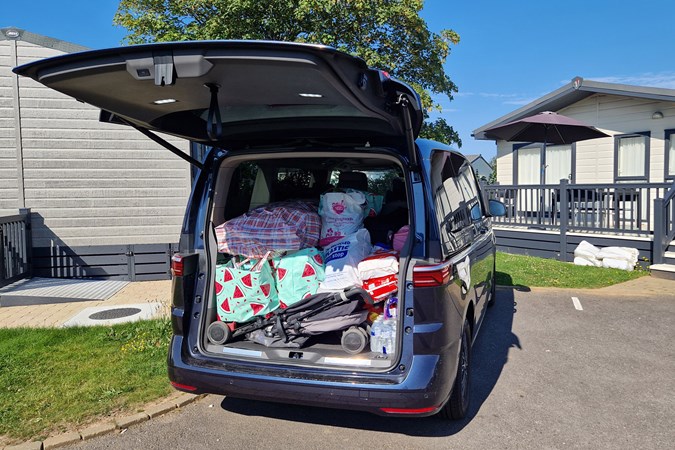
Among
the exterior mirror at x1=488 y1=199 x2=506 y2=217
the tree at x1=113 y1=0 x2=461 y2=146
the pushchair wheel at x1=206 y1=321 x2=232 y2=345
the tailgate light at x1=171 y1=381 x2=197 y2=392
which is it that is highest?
the tree at x1=113 y1=0 x2=461 y2=146

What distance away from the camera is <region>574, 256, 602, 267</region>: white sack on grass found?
354 inches

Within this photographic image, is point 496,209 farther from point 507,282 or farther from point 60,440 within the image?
point 60,440

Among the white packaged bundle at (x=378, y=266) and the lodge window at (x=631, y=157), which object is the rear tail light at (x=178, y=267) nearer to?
the white packaged bundle at (x=378, y=266)

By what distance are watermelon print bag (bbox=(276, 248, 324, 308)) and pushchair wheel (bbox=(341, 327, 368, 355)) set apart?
45 centimetres

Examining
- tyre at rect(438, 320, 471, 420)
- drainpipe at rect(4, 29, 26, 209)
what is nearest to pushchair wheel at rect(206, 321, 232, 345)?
tyre at rect(438, 320, 471, 420)

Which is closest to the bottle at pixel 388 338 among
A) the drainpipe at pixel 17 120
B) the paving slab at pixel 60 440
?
the paving slab at pixel 60 440

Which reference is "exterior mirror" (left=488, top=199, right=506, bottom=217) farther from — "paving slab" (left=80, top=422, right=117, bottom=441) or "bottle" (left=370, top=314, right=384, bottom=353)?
"paving slab" (left=80, top=422, right=117, bottom=441)

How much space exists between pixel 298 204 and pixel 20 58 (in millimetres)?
6350

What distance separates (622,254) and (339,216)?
271 inches

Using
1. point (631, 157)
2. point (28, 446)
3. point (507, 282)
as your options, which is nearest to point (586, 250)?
point (507, 282)

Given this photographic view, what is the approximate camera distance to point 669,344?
5062 mm

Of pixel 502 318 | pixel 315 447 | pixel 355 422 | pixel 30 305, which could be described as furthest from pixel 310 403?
pixel 30 305

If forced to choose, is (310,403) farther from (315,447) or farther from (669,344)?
(669,344)

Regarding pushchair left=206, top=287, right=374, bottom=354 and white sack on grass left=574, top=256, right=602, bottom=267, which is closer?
pushchair left=206, top=287, right=374, bottom=354
